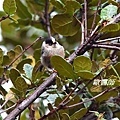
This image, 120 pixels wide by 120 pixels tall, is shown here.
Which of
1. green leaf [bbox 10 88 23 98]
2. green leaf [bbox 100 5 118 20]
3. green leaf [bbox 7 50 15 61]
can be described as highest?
green leaf [bbox 7 50 15 61]

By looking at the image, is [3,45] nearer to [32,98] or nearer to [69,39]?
[69,39]

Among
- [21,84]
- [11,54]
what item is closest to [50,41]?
[11,54]

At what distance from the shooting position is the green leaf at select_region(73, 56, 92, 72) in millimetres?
873

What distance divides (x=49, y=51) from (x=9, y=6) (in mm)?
475

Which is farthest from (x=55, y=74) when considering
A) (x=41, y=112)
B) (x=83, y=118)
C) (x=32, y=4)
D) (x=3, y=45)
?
(x=3, y=45)

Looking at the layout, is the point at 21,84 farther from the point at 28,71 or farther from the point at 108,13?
the point at 108,13

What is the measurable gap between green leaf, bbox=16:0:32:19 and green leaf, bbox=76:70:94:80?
0.66 meters

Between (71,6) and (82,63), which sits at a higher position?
(71,6)

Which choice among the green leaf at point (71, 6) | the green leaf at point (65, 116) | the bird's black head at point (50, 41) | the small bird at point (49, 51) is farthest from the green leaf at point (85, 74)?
the bird's black head at point (50, 41)

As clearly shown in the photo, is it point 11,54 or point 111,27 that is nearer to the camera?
point 111,27

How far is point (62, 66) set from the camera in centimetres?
91

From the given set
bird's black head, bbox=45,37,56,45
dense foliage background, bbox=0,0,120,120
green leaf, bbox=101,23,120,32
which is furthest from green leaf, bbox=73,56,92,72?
bird's black head, bbox=45,37,56,45

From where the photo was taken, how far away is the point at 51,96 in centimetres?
107

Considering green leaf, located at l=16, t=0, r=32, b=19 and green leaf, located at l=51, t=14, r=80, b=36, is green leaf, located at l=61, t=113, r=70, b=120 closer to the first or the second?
green leaf, located at l=51, t=14, r=80, b=36
